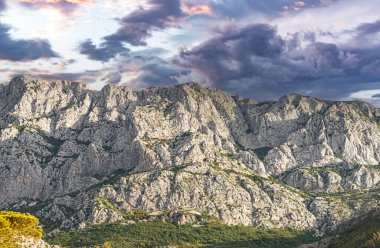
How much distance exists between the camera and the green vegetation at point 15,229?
123 meters

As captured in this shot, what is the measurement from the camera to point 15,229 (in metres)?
130

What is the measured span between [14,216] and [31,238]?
19.0 metres

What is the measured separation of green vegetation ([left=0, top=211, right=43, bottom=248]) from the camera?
123 m

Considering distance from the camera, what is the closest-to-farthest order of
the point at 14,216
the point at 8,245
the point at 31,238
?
1. the point at 8,245
2. the point at 14,216
3. the point at 31,238

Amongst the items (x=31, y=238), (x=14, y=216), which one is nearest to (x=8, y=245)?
(x=14, y=216)

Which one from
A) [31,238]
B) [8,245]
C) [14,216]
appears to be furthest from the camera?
[31,238]

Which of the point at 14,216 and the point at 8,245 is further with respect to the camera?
the point at 14,216

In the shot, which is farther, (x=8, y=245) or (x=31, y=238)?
(x=31, y=238)

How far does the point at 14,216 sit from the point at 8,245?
1118cm

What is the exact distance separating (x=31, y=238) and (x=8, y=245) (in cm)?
2664

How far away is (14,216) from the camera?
5251 inches

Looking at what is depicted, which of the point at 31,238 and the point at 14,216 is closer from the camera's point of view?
the point at 14,216

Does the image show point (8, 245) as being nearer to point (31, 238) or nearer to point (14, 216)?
point (14, 216)
